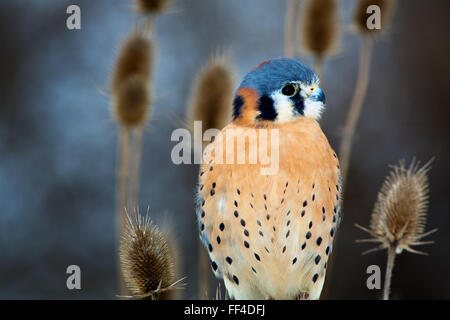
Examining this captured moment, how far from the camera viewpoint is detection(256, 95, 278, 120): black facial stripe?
6.27ft

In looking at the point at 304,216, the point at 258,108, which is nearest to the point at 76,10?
the point at 258,108

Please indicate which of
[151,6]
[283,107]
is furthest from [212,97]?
[283,107]

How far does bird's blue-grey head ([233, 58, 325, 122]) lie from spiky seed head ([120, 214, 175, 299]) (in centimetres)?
47

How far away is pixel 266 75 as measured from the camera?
6.11ft

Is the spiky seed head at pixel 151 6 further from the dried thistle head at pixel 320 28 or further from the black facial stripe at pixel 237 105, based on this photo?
the black facial stripe at pixel 237 105

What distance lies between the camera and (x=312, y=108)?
194cm

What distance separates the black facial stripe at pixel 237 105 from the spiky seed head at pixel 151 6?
38.4 inches

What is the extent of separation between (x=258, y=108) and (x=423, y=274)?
8.80ft

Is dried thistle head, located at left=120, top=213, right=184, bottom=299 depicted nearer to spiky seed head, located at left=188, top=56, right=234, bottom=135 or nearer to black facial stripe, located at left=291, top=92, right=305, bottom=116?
black facial stripe, located at left=291, top=92, right=305, bottom=116

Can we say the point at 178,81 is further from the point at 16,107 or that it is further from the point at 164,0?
the point at 164,0

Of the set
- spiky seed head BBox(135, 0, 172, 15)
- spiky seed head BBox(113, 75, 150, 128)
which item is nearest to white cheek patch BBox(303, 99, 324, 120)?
spiky seed head BBox(113, 75, 150, 128)

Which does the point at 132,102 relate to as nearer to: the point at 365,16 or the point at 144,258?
the point at 144,258

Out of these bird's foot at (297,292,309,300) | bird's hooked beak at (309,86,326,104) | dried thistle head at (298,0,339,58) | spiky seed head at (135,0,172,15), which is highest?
spiky seed head at (135,0,172,15)

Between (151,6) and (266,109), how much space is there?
107 centimetres
